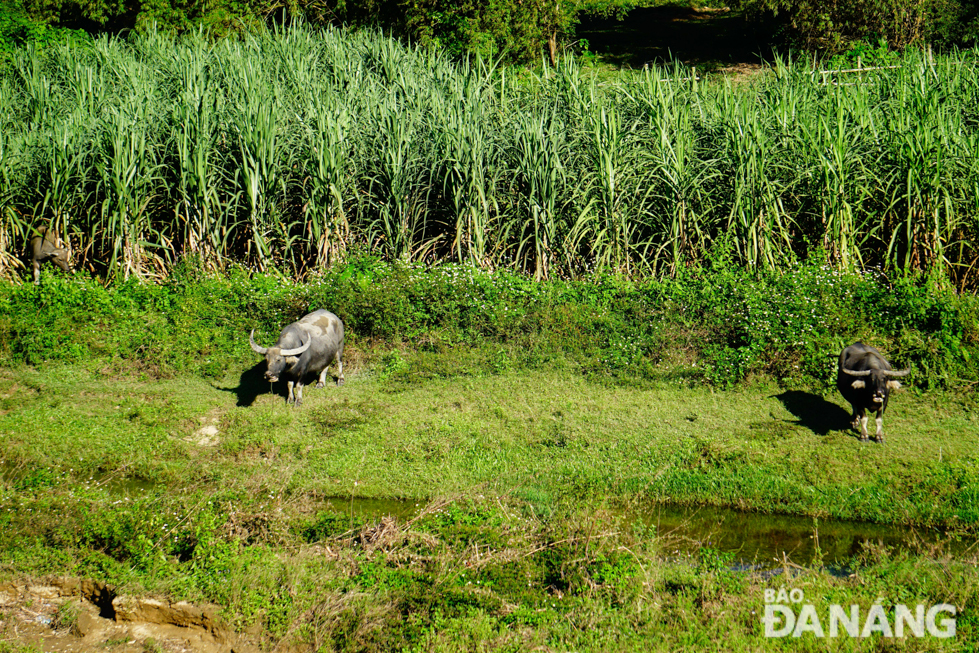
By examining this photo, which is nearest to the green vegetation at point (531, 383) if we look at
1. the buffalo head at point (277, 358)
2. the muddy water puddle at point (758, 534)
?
the muddy water puddle at point (758, 534)

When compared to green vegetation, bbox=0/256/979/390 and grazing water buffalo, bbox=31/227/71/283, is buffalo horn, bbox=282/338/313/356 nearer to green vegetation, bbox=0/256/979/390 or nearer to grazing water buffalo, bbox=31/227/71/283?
green vegetation, bbox=0/256/979/390

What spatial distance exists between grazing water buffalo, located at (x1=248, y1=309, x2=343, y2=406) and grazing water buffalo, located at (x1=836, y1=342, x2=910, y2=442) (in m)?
4.42

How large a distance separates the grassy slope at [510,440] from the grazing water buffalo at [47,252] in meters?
1.79

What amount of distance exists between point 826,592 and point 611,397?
3095 mm

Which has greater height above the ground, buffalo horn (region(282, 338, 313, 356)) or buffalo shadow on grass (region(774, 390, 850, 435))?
buffalo horn (region(282, 338, 313, 356))

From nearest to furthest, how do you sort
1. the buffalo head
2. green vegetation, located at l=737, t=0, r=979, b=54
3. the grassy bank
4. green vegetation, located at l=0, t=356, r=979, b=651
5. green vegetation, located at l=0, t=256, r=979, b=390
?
green vegetation, located at l=0, t=356, r=979, b=651 < the grassy bank < the buffalo head < green vegetation, located at l=0, t=256, r=979, b=390 < green vegetation, located at l=737, t=0, r=979, b=54

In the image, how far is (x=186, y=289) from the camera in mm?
8703

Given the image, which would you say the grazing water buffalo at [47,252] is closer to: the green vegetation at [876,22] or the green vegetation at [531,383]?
the green vegetation at [531,383]

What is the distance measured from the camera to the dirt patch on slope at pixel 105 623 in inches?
169

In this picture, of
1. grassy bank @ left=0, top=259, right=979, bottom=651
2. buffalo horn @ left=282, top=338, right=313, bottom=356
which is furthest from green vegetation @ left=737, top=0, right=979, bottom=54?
buffalo horn @ left=282, top=338, right=313, bottom=356

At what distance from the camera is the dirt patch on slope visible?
4.30 meters

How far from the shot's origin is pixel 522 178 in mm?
9406

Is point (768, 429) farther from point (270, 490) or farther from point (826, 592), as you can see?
point (270, 490)

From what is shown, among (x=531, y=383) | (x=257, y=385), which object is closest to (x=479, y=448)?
(x=531, y=383)
